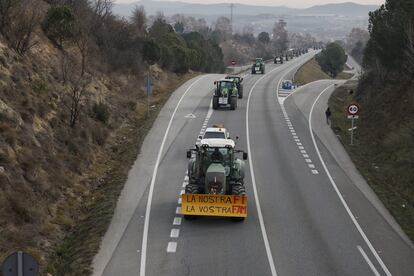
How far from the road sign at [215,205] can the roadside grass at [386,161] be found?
598 centimetres

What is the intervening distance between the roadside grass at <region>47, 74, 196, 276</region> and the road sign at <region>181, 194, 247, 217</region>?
10.1 feet

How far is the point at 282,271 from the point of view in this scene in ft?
57.4

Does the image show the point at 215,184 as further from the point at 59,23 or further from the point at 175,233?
the point at 59,23

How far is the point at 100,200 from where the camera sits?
23984 millimetres

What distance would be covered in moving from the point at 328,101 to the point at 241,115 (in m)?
12.1

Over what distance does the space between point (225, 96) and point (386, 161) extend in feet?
57.2

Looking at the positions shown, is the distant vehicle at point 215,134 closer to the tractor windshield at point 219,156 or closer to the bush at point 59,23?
the tractor windshield at point 219,156

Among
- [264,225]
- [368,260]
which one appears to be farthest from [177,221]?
[368,260]

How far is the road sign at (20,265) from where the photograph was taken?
10.5m

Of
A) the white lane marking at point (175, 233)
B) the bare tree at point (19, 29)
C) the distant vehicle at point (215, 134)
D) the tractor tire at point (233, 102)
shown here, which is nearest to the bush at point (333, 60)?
the tractor tire at point (233, 102)

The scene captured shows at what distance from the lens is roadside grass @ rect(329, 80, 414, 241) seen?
79.8ft

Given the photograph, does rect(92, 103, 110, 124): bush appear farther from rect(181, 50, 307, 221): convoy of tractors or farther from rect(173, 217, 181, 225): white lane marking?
rect(173, 217, 181, 225): white lane marking

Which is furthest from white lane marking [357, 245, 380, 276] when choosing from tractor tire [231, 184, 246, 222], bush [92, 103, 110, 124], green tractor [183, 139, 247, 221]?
bush [92, 103, 110, 124]

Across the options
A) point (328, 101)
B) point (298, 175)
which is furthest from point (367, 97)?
point (298, 175)
